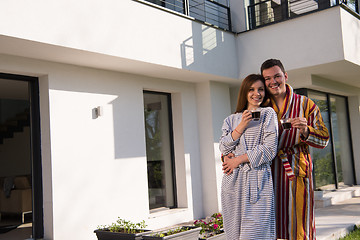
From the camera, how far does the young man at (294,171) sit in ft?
7.59

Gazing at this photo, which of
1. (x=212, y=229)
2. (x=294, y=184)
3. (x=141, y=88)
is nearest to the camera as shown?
(x=294, y=184)

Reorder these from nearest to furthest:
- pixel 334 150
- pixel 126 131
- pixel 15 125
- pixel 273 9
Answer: pixel 126 131, pixel 273 9, pixel 334 150, pixel 15 125

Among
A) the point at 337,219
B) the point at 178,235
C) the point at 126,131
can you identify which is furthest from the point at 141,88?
the point at 337,219

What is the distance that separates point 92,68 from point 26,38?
1581 millimetres

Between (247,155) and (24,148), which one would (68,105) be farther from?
(24,148)

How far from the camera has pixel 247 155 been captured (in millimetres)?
2268

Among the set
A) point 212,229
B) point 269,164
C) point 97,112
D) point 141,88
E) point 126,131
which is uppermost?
point 141,88

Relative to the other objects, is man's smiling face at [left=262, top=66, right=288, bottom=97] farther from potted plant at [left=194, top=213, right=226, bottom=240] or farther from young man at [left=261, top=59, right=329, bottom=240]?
potted plant at [left=194, top=213, right=226, bottom=240]

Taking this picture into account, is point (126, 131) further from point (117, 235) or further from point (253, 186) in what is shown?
point (253, 186)

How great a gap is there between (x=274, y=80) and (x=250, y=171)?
0.59m

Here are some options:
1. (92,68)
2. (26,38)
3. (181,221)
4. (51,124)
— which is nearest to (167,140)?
(181,221)

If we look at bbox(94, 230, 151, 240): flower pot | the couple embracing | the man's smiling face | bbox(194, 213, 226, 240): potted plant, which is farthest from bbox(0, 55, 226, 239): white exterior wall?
the man's smiling face

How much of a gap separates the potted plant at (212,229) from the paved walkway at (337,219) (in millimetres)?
1114

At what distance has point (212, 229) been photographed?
180 inches
